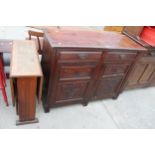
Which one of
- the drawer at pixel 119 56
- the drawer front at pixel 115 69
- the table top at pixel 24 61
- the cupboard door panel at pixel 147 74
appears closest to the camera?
the table top at pixel 24 61

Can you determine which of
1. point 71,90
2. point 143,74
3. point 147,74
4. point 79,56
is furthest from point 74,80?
point 147,74

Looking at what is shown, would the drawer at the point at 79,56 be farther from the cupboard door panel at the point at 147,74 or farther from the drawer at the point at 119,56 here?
the cupboard door panel at the point at 147,74

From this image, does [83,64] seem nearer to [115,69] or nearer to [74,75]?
[74,75]

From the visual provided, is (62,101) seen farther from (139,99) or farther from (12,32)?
(12,32)

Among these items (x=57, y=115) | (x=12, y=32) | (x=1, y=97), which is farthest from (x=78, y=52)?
(x=12, y=32)

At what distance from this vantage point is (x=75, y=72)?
1772mm

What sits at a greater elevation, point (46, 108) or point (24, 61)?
point (24, 61)

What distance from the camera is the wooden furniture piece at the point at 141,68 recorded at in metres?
2.34

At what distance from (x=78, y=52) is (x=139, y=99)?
1624 mm

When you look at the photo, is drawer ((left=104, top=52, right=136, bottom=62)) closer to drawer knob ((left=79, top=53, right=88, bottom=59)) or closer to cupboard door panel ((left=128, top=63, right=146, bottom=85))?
drawer knob ((left=79, top=53, right=88, bottom=59))

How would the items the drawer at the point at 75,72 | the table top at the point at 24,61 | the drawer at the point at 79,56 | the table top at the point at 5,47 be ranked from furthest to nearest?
the table top at the point at 5,47, the drawer at the point at 75,72, the drawer at the point at 79,56, the table top at the point at 24,61

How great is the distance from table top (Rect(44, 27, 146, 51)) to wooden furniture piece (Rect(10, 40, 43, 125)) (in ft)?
0.95

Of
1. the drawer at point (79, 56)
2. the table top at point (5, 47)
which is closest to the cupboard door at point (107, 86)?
the drawer at point (79, 56)

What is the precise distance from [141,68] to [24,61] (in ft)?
5.86
